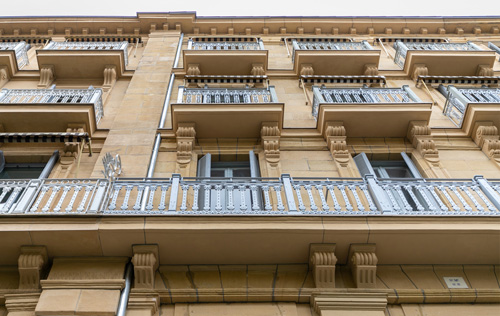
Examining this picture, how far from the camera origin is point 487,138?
10195 mm

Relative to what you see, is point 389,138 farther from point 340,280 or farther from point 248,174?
point 340,280

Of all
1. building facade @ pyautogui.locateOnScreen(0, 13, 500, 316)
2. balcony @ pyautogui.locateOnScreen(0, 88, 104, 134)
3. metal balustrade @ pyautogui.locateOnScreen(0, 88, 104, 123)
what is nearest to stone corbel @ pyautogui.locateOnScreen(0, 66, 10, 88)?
building facade @ pyautogui.locateOnScreen(0, 13, 500, 316)

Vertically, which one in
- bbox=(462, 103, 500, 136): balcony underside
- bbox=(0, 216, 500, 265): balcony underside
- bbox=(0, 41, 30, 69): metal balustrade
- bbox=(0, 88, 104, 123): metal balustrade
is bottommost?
bbox=(0, 216, 500, 265): balcony underside

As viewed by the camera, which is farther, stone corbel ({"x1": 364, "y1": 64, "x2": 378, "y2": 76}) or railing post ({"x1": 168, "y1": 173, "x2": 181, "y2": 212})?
stone corbel ({"x1": 364, "y1": 64, "x2": 378, "y2": 76})

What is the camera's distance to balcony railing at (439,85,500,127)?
35.9 feet

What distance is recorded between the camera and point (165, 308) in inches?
245

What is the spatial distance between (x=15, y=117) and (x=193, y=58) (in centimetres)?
574

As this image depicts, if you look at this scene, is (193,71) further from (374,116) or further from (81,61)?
(374,116)

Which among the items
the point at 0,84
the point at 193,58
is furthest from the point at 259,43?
the point at 0,84

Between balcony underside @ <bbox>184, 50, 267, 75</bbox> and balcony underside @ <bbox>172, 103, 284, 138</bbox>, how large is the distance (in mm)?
4252

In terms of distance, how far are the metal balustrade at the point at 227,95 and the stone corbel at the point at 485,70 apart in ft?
24.9

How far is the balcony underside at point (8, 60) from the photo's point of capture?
13.5 metres

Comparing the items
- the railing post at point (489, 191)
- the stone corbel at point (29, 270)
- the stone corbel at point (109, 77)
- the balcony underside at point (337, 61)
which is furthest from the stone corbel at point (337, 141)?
the stone corbel at point (109, 77)

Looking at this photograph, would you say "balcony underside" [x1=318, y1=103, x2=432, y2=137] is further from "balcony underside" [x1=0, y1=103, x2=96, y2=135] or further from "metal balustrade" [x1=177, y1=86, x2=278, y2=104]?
"balcony underside" [x1=0, y1=103, x2=96, y2=135]
